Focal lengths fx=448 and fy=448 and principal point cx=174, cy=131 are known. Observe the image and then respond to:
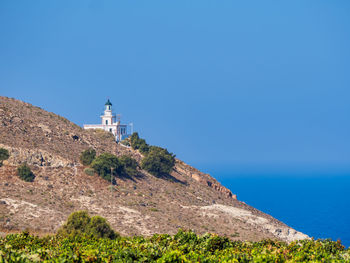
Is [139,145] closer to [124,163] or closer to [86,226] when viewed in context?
[124,163]

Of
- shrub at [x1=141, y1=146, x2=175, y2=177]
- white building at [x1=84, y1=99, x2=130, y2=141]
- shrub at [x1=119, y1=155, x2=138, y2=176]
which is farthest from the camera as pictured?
white building at [x1=84, y1=99, x2=130, y2=141]

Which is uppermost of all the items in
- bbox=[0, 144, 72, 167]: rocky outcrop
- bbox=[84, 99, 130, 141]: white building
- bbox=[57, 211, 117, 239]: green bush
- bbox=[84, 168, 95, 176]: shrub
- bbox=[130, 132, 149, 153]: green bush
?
bbox=[84, 99, 130, 141]: white building

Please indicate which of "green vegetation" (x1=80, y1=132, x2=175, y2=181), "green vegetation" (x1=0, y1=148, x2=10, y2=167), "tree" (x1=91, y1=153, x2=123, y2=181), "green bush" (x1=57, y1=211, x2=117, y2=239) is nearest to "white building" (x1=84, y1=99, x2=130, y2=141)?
"green vegetation" (x1=80, y1=132, x2=175, y2=181)

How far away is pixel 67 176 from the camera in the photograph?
6109 centimetres

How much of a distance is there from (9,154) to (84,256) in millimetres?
46230

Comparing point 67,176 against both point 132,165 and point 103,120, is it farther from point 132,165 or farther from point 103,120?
point 103,120

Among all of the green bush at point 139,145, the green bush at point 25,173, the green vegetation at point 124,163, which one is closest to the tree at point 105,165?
the green vegetation at point 124,163

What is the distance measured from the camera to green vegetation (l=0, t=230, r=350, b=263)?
17.7m

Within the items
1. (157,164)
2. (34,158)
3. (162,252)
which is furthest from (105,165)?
(162,252)

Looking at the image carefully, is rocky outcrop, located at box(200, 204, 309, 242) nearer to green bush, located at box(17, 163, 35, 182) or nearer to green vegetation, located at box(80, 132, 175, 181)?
green vegetation, located at box(80, 132, 175, 181)

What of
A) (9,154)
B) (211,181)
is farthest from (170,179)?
(9,154)

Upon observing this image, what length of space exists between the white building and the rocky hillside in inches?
1372

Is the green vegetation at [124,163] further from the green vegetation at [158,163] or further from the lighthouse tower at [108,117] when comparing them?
the lighthouse tower at [108,117]

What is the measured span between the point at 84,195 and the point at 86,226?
1923 cm
